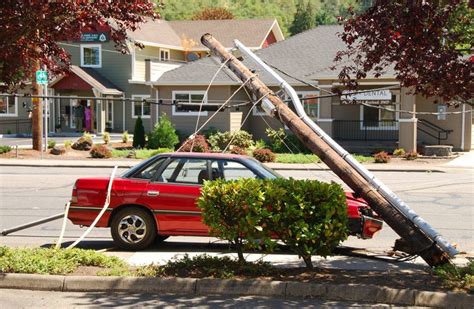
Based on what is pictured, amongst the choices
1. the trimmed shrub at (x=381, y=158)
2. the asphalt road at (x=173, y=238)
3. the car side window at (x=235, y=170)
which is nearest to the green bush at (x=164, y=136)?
the asphalt road at (x=173, y=238)

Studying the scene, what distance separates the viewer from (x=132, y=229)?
32.1 ft

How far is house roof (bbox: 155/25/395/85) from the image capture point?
1282 inches

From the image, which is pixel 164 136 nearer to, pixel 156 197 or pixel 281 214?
pixel 156 197

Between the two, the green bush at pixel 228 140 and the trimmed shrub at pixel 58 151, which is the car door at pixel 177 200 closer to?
the green bush at pixel 228 140

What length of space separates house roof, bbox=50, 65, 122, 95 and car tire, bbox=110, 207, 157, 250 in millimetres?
33294

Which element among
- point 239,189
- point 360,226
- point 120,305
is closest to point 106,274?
point 120,305

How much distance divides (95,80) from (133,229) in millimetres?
34499

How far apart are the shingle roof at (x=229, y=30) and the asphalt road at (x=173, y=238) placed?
90.4 ft

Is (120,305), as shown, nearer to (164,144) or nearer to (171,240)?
(171,240)

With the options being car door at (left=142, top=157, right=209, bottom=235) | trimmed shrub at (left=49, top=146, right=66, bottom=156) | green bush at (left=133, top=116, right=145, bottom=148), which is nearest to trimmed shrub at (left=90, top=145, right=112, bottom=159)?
trimmed shrub at (left=49, top=146, right=66, bottom=156)

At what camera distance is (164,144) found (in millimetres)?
31625

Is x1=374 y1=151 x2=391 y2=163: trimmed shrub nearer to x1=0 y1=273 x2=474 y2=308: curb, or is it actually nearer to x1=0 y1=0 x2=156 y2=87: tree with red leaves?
x1=0 y1=0 x2=156 y2=87: tree with red leaves

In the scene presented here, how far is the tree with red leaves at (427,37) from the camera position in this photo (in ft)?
24.7

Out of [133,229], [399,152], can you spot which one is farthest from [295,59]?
[133,229]
